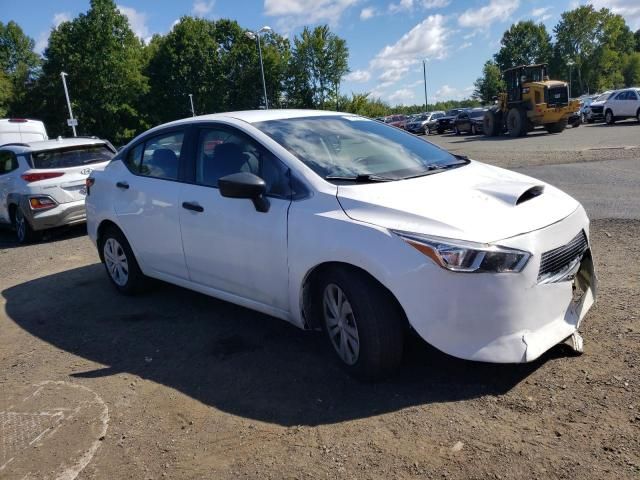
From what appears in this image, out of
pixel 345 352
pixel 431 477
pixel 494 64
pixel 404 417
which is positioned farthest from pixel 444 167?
pixel 494 64

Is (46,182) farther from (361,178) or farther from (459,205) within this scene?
(459,205)

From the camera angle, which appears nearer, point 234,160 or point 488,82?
point 234,160

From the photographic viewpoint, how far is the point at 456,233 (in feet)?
9.60

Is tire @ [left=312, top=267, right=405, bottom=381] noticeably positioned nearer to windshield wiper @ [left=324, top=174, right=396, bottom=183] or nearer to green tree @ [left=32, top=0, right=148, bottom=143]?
windshield wiper @ [left=324, top=174, right=396, bottom=183]

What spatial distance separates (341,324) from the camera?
135 inches

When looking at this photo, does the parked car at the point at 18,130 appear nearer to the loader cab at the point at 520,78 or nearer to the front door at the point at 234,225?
the front door at the point at 234,225

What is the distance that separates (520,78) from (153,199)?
939 inches

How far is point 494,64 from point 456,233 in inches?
3584

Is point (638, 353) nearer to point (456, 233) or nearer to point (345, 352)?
point (456, 233)

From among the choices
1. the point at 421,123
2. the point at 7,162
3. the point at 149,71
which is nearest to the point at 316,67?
the point at 149,71

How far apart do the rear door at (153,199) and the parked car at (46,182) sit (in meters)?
3.68

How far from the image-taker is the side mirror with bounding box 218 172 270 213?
3590mm

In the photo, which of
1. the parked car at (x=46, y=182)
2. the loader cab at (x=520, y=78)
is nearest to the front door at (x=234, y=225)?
the parked car at (x=46, y=182)

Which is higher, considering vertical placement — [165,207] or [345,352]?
[165,207]
